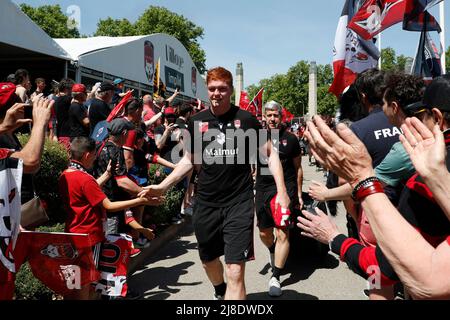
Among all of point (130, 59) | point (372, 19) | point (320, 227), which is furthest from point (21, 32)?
point (320, 227)

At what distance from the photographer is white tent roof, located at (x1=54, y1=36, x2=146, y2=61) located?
47.8 feet

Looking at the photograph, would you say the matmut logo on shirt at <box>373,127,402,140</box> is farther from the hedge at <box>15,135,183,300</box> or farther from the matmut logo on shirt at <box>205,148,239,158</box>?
the hedge at <box>15,135,183,300</box>

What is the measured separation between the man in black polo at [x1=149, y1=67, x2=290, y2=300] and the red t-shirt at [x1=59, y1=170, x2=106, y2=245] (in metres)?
0.51

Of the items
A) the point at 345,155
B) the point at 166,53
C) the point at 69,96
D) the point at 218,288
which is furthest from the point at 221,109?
the point at 166,53

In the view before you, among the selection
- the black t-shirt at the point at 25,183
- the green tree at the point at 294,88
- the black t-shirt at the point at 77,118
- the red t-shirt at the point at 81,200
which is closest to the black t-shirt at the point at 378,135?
the red t-shirt at the point at 81,200

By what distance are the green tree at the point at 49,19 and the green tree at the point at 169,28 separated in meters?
7.59

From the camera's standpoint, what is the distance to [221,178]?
12.1 feet

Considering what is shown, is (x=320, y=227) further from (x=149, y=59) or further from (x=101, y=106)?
(x=149, y=59)

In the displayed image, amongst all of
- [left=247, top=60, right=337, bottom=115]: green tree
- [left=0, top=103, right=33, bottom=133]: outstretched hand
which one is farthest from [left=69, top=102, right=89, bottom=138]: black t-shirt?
[left=247, top=60, right=337, bottom=115]: green tree

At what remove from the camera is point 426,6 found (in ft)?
20.7

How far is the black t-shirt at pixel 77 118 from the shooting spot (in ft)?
22.1

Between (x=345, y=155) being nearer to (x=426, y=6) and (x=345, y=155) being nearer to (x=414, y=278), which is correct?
(x=414, y=278)

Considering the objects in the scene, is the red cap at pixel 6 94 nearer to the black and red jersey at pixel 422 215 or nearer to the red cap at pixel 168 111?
the black and red jersey at pixel 422 215
